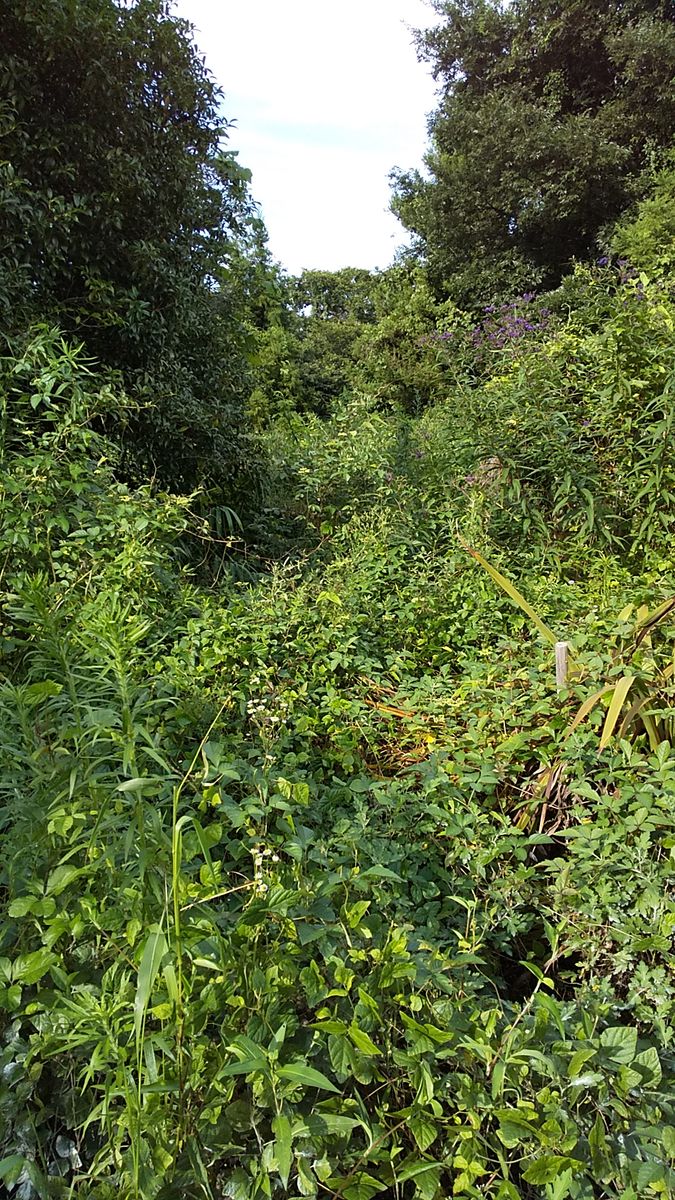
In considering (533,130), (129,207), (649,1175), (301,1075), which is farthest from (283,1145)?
(533,130)

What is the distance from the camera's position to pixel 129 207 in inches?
121

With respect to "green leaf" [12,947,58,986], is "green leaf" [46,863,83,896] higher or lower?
higher

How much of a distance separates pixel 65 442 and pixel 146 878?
1.90 meters

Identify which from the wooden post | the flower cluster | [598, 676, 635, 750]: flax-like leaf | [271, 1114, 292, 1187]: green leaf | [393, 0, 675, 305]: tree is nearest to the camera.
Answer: [271, 1114, 292, 1187]: green leaf

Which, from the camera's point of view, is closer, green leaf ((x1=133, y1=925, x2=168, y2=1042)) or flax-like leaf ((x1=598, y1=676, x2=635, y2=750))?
green leaf ((x1=133, y1=925, x2=168, y2=1042))

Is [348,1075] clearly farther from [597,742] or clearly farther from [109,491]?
[109,491]

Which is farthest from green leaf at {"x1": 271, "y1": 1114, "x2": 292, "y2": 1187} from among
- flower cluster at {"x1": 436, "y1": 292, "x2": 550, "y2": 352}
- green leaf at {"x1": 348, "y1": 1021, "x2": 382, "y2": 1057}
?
flower cluster at {"x1": 436, "y1": 292, "x2": 550, "y2": 352}

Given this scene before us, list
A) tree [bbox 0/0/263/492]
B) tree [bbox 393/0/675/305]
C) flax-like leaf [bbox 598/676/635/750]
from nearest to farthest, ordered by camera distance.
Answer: flax-like leaf [bbox 598/676/635/750], tree [bbox 0/0/263/492], tree [bbox 393/0/675/305]

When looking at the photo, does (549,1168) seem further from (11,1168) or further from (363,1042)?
(11,1168)

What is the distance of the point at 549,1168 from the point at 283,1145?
0.99 feet

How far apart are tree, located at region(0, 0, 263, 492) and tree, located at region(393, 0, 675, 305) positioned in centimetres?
846

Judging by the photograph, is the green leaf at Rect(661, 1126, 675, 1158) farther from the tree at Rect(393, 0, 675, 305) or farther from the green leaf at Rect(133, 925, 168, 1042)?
the tree at Rect(393, 0, 675, 305)

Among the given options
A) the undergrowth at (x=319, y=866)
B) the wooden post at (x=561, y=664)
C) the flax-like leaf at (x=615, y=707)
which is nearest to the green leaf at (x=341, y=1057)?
the undergrowth at (x=319, y=866)

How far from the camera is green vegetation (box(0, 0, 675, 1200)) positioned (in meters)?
0.80
